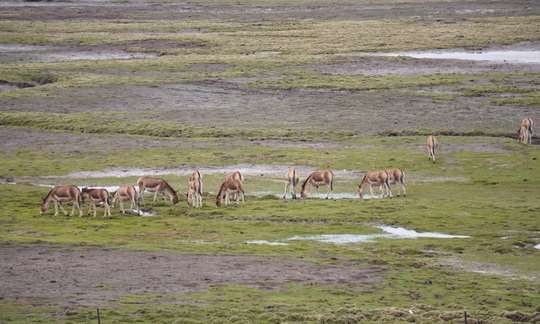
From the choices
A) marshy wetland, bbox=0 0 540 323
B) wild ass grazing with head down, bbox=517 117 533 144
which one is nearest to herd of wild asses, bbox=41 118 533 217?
marshy wetland, bbox=0 0 540 323

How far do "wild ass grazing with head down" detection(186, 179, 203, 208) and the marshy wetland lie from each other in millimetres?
543

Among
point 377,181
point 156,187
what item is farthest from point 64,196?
point 377,181

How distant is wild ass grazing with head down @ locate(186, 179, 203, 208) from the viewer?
99.7ft

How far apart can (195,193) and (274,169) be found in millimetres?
7200

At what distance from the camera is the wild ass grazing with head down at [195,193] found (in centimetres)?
3039

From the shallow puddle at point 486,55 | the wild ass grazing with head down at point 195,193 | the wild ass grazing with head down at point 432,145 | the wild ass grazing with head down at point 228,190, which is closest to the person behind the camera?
the wild ass grazing with head down at point 228,190

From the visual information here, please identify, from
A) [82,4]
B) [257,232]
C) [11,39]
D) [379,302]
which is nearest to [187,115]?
[257,232]

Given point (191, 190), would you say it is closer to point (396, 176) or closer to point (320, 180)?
point (320, 180)

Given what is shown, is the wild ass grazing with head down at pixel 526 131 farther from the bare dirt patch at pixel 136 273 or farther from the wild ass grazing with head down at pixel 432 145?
the bare dirt patch at pixel 136 273

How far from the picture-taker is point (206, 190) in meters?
33.6

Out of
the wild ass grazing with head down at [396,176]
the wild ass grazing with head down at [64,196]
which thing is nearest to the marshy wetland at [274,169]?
the wild ass grazing with head down at [64,196]

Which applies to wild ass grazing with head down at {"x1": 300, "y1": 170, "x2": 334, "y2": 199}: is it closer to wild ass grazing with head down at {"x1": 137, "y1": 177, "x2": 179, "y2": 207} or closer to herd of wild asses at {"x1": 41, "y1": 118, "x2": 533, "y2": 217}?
herd of wild asses at {"x1": 41, "y1": 118, "x2": 533, "y2": 217}

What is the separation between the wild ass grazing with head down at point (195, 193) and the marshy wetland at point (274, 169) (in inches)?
21.4

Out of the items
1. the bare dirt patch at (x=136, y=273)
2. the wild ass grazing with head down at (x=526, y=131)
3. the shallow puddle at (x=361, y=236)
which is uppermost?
the wild ass grazing with head down at (x=526, y=131)
